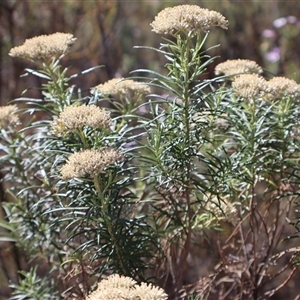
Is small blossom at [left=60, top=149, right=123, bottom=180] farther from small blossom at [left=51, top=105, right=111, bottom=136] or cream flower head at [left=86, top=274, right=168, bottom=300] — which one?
cream flower head at [left=86, top=274, right=168, bottom=300]

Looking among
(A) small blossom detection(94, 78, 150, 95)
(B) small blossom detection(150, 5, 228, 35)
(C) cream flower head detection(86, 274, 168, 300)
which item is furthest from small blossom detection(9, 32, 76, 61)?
(C) cream flower head detection(86, 274, 168, 300)

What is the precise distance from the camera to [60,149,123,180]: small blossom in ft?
3.69

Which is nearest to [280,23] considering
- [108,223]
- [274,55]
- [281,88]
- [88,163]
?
[274,55]

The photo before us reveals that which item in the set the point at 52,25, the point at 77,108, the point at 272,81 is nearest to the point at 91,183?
the point at 77,108

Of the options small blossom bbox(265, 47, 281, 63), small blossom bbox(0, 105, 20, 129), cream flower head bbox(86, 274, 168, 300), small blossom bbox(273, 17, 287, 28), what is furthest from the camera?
small blossom bbox(273, 17, 287, 28)

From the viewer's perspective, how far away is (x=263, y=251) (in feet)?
5.76

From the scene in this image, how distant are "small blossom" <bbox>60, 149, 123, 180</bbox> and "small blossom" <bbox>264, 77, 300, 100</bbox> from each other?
0.43 m

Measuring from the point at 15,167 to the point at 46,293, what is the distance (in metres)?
0.37

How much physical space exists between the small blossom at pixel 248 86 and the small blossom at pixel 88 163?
0.35 m

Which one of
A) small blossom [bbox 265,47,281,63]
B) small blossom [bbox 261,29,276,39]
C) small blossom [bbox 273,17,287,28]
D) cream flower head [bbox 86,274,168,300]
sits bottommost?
cream flower head [bbox 86,274,168,300]

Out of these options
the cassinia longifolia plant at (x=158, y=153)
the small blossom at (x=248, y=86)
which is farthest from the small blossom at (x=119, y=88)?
the small blossom at (x=248, y=86)

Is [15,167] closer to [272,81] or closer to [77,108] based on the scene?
[77,108]

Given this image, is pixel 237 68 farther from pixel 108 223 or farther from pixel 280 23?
pixel 280 23

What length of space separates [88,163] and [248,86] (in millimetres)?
438
